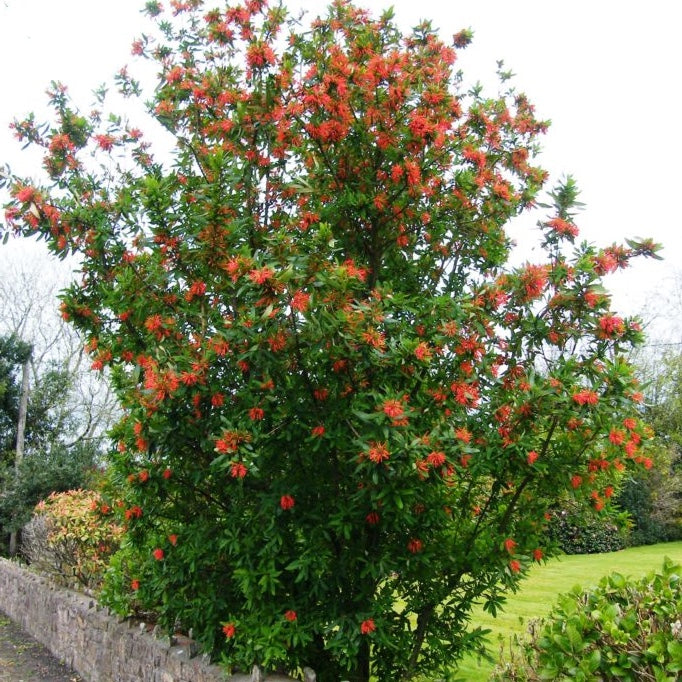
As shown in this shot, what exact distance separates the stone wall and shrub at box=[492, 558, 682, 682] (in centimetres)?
175

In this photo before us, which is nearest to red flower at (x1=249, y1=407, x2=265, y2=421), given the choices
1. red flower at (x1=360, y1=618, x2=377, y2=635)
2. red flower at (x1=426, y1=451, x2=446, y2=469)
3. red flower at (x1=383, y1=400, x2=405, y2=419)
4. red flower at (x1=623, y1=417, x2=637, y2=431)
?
red flower at (x1=383, y1=400, x2=405, y2=419)

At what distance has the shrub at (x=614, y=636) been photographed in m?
3.01

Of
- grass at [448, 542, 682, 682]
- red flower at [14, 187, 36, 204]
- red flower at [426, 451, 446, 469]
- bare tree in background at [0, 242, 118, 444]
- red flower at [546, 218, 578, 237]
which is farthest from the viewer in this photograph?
bare tree in background at [0, 242, 118, 444]

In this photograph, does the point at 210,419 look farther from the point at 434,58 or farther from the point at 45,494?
the point at 45,494

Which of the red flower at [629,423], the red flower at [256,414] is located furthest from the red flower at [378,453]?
the red flower at [629,423]

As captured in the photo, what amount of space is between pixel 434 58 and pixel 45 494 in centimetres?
1353

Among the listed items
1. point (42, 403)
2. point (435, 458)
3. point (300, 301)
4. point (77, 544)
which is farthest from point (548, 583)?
point (42, 403)

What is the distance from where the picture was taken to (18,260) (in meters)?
27.5

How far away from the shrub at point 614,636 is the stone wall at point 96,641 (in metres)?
1.75

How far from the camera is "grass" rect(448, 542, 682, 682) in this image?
7.10m

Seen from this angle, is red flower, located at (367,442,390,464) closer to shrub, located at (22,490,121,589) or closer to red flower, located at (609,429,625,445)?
red flower, located at (609,429,625,445)

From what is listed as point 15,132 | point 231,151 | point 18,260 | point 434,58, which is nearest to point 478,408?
point 231,151

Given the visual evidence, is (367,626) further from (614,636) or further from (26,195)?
(26,195)

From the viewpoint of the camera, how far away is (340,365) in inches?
155
